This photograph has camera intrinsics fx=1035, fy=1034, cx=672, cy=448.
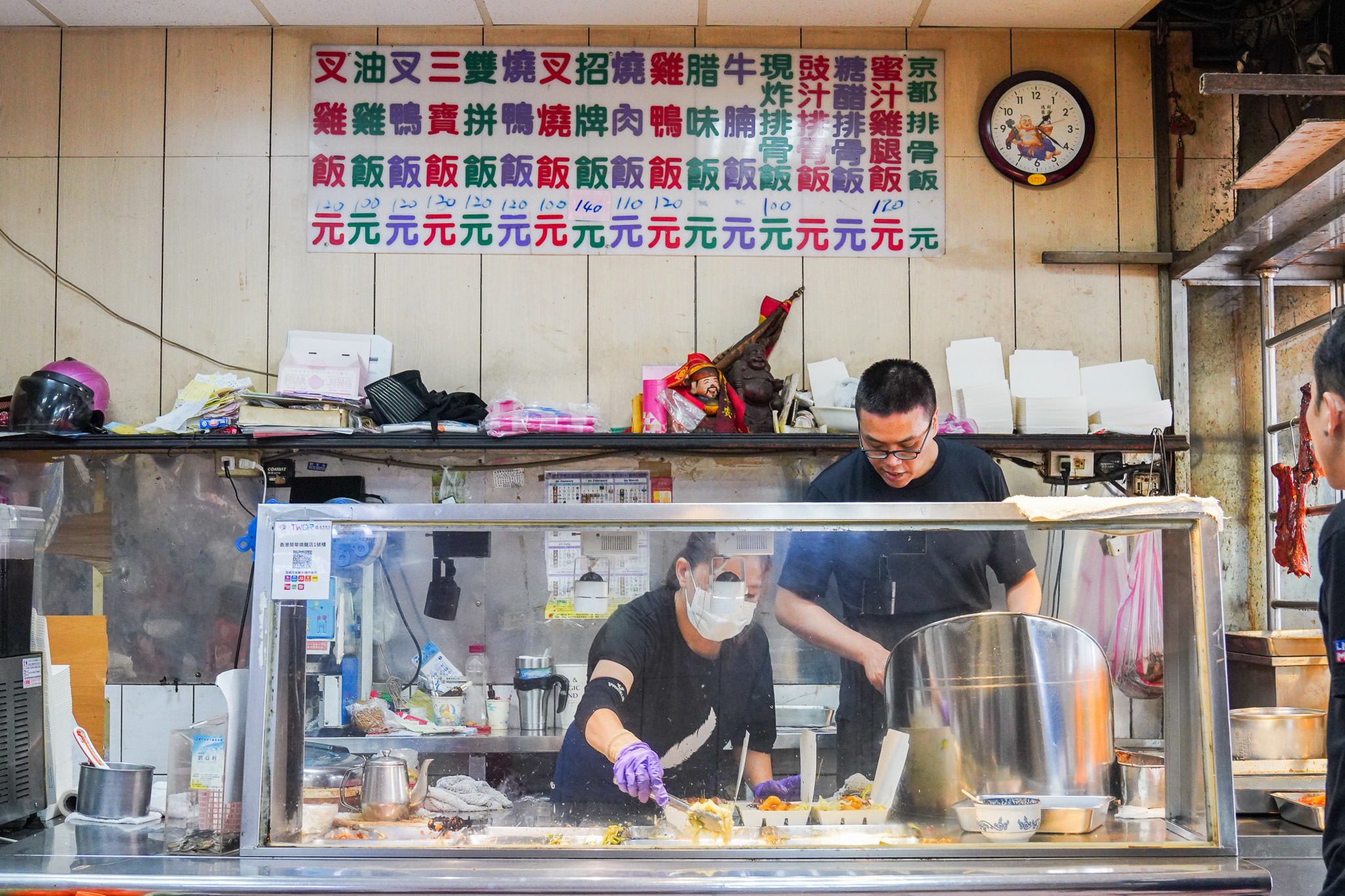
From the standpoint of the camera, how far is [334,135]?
4000 mm

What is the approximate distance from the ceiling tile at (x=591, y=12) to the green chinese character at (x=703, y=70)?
0.13m

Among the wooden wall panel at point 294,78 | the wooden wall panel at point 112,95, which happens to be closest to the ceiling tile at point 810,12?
the wooden wall panel at point 294,78

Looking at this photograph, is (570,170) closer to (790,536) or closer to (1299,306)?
(790,536)

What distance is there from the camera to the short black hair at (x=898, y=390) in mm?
2482

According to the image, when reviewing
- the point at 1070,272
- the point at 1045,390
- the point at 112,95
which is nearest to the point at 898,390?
the point at 1045,390

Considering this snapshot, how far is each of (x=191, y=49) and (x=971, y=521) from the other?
3.70m

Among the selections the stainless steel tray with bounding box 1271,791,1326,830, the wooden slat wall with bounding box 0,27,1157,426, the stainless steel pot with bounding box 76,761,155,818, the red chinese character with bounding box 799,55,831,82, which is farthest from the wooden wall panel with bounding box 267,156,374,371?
the stainless steel tray with bounding box 1271,791,1326,830

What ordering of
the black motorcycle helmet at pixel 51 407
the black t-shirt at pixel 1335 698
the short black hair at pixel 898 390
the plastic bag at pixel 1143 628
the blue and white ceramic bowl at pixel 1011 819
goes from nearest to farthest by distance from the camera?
the black t-shirt at pixel 1335 698 < the blue and white ceramic bowl at pixel 1011 819 < the plastic bag at pixel 1143 628 < the short black hair at pixel 898 390 < the black motorcycle helmet at pixel 51 407

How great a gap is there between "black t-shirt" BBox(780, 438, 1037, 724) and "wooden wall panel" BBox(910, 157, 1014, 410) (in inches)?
83.1

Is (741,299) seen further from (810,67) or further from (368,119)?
(368,119)

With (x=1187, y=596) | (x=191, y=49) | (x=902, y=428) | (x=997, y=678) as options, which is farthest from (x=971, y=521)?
(x=191, y=49)

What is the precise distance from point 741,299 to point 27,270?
9.08 ft

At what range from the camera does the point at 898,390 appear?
8.14 ft

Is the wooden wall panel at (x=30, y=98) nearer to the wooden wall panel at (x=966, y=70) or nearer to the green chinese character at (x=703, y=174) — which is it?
the green chinese character at (x=703, y=174)
